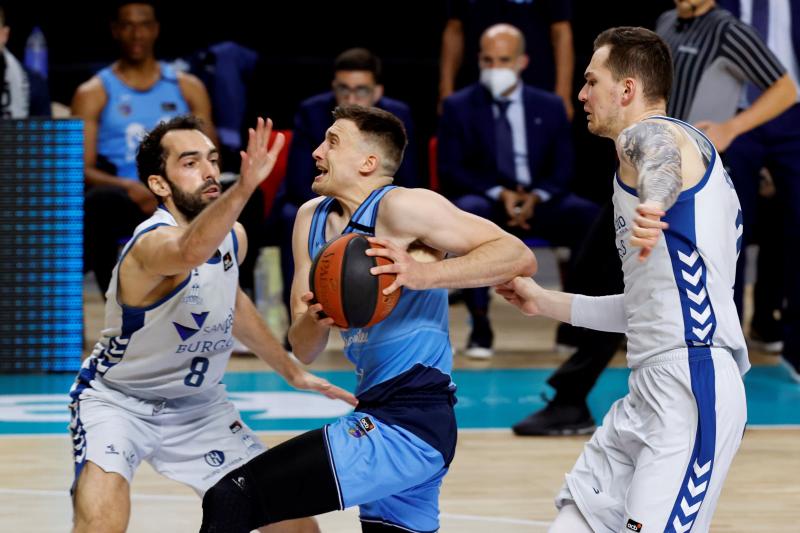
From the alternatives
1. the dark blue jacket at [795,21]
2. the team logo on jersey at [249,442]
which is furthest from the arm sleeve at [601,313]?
the dark blue jacket at [795,21]

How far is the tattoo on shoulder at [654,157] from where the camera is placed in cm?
313

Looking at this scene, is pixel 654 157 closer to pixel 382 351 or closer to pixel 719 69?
pixel 382 351

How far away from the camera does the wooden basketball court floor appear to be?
4.89 m

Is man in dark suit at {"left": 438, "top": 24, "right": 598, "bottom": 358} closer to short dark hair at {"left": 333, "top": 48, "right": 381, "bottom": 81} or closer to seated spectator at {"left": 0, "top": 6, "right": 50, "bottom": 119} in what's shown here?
short dark hair at {"left": 333, "top": 48, "right": 381, "bottom": 81}

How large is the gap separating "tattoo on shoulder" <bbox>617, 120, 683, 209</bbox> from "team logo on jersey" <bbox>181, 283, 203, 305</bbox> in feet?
4.88

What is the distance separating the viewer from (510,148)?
8109 mm

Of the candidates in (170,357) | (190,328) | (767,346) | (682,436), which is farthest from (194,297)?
(767,346)

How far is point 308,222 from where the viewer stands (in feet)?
12.7

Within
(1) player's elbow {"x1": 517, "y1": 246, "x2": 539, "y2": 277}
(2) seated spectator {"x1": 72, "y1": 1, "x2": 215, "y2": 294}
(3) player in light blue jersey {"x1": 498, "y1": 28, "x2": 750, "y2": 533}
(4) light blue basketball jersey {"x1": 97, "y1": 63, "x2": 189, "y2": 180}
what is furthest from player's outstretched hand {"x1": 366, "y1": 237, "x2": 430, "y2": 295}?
(4) light blue basketball jersey {"x1": 97, "y1": 63, "x2": 189, "y2": 180}

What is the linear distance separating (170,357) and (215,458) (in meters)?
0.34

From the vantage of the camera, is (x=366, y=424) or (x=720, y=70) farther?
(x=720, y=70)

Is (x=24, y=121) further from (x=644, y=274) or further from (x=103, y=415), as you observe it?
(x=644, y=274)

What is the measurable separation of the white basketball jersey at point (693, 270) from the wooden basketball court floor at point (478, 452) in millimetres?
1574

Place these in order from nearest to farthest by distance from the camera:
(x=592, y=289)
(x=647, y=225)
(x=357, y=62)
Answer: (x=647, y=225) < (x=592, y=289) < (x=357, y=62)
